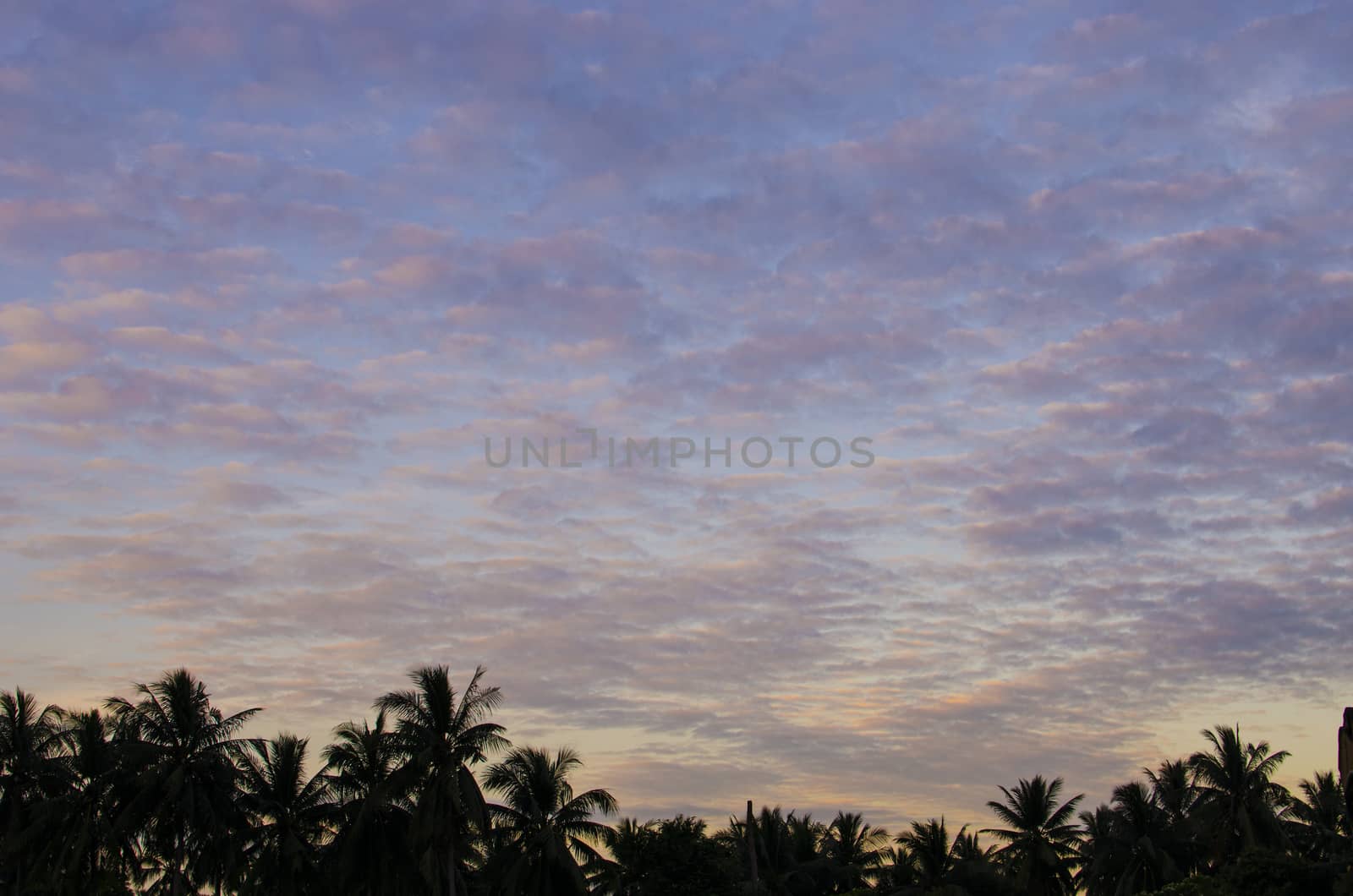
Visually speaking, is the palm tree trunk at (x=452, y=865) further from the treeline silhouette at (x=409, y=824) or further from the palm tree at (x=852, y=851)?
the palm tree at (x=852, y=851)

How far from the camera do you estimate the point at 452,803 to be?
164ft

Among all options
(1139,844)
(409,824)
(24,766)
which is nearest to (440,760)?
(409,824)

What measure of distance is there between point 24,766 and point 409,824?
19126 millimetres

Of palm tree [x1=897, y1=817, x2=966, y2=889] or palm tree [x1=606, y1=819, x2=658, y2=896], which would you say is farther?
palm tree [x1=897, y1=817, x2=966, y2=889]

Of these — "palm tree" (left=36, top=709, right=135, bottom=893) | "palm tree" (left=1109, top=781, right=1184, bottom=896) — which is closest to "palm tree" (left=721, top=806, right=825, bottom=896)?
"palm tree" (left=1109, top=781, right=1184, bottom=896)

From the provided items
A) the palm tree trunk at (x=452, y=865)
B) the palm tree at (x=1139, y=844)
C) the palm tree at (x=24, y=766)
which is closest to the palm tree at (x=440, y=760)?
the palm tree trunk at (x=452, y=865)

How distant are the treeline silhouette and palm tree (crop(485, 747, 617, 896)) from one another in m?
0.08

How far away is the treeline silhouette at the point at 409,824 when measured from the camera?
51.4 m

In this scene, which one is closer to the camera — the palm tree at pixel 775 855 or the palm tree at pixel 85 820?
the palm tree at pixel 85 820

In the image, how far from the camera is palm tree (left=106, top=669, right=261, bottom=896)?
5197cm

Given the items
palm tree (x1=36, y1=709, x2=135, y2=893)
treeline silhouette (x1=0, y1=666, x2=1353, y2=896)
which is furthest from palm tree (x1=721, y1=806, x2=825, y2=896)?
palm tree (x1=36, y1=709, x2=135, y2=893)

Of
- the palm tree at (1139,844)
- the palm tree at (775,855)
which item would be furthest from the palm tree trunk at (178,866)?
the palm tree at (1139,844)

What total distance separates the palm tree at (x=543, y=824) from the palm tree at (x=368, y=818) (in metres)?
4.41

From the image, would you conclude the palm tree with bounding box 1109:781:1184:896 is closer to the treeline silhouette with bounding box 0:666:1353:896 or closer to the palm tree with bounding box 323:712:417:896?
the treeline silhouette with bounding box 0:666:1353:896
